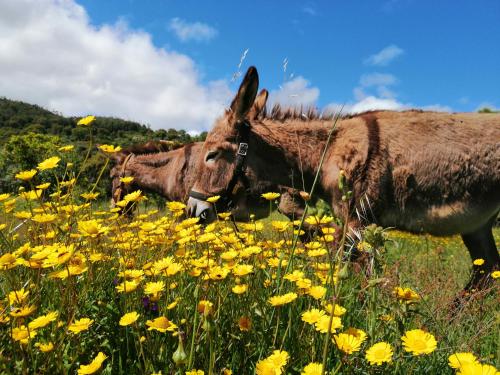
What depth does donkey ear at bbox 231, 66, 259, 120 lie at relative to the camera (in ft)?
12.6

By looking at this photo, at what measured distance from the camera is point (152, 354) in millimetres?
1250

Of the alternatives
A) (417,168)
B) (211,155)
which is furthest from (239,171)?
(417,168)

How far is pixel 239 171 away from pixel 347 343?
2967 mm

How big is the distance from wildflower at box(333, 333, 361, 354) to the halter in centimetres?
288

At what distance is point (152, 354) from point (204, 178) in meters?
2.99

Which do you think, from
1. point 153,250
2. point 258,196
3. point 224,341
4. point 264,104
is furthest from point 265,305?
point 264,104

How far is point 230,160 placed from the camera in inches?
161

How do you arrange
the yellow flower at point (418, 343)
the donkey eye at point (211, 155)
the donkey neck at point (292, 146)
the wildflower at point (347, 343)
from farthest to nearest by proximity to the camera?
the donkey eye at point (211, 155)
the donkey neck at point (292, 146)
the wildflower at point (347, 343)
the yellow flower at point (418, 343)

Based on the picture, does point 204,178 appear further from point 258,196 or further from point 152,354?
point 152,354

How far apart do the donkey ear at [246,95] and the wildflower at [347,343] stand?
10.2 feet

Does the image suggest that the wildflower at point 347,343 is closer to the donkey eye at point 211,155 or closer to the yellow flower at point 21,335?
the yellow flower at point 21,335

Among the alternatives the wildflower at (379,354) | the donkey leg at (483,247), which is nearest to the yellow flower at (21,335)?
the wildflower at (379,354)

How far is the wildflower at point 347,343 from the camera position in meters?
1.09

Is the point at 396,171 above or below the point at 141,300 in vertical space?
above
